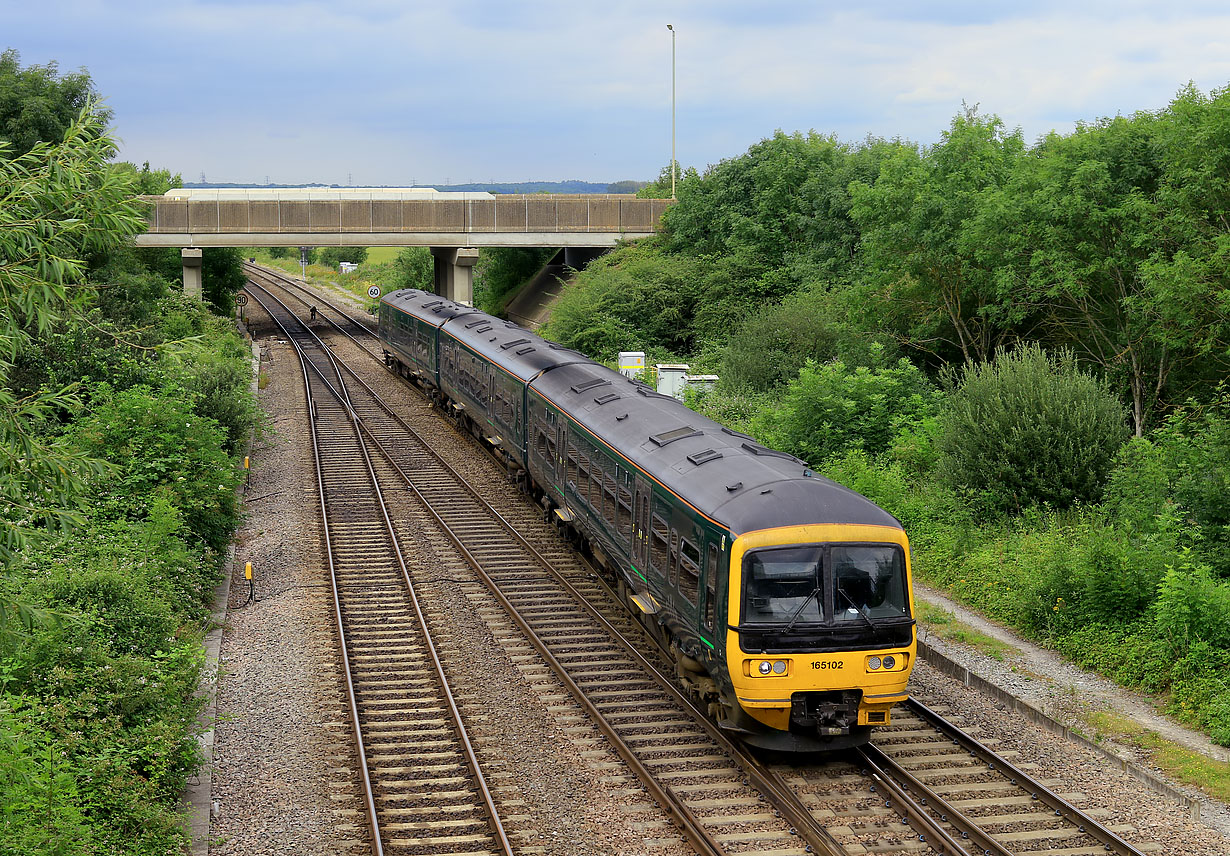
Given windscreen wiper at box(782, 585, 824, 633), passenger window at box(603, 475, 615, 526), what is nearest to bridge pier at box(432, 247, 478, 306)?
passenger window at box(603, 475, 615, 526)

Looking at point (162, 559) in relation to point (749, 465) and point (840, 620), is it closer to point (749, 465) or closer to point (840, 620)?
point (749, 465)

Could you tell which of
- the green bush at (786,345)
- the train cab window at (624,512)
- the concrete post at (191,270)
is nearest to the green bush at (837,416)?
the green bush at (786,345)

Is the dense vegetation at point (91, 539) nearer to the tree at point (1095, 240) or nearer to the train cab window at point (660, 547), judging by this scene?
the train cab window at point (660, 547)

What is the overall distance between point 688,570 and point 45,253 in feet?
23.5

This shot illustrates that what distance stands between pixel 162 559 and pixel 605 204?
35721 millimetres

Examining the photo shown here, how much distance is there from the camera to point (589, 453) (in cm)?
1594

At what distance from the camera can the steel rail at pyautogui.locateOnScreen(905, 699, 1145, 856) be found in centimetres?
914

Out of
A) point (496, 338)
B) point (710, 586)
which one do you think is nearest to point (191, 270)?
point (496, 338)

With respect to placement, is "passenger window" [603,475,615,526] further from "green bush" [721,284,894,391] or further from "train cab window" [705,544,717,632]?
"green bush" [721,284,894,391]

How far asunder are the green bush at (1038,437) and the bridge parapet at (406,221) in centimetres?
3105

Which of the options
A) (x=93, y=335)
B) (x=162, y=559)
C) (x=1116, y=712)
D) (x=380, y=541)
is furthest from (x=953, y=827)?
(x=93, y=335)

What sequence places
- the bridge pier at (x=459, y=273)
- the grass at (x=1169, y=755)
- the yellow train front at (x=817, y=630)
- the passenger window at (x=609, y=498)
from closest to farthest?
1. the yellow train front at (x=817, y=630)
2. the grass at (x=1169, y=755)
3. the passenger window at (x=609, y=498)
4. the bridge pier at (x=459, y=273)

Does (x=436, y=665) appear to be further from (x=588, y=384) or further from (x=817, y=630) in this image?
(x=588, y=384)

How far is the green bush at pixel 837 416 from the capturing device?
22328mm
